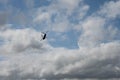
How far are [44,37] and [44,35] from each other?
50.8 inches

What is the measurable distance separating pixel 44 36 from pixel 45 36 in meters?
0.91

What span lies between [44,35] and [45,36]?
1.08 m

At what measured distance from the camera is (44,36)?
8781 cm

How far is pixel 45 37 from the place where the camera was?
88438 millimetres

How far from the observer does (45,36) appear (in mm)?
88562

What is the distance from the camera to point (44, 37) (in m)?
87.3

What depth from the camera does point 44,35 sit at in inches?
3457

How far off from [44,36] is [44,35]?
0.59 meters

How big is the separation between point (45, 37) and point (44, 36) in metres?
1.00

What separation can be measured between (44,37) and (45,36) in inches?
57.8
